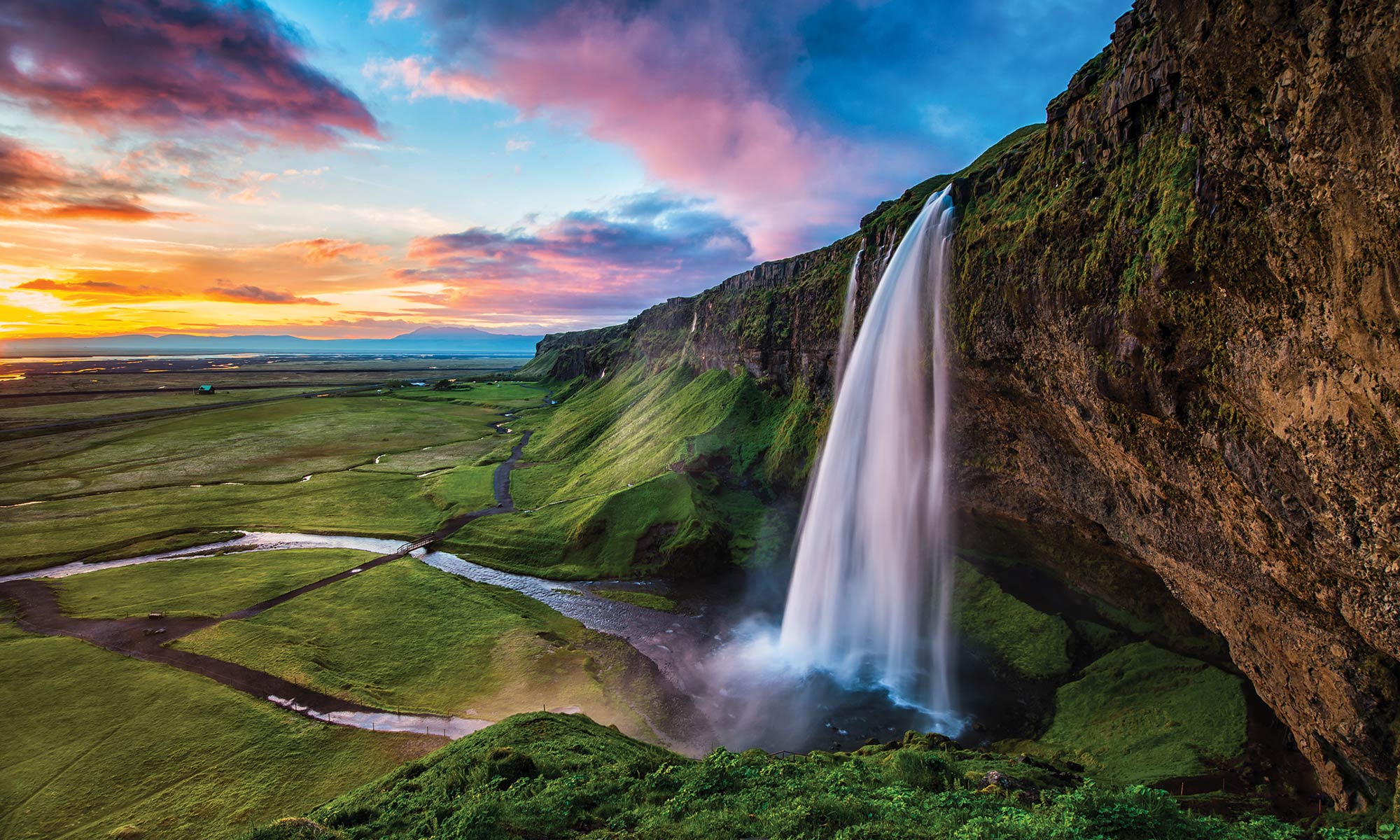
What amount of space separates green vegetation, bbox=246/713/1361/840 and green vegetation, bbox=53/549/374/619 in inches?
1252

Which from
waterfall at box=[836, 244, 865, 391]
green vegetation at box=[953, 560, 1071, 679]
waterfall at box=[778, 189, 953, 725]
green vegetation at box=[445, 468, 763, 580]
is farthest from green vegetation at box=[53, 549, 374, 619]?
green vegetation at box=[953, 560, 1071, 679]

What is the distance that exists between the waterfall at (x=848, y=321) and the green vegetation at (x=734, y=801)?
33.9m

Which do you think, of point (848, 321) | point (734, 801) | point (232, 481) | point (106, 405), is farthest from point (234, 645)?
point (106, 405)

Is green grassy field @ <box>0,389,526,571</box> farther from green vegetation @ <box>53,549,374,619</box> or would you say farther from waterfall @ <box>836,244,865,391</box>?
waterfall @ <box>836,244,865,391</box>

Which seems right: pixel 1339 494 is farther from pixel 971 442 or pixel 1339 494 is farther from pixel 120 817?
pixel 120 817

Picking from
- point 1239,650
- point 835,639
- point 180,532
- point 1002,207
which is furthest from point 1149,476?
point 180,532

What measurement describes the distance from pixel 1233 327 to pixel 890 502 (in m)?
24.3

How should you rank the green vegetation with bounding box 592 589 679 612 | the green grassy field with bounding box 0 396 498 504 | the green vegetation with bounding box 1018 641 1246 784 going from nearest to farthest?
the green vegetation with bounding box 1018 641 1246 784 → the green vegetation with bounding box 592 589 679 612 → the green grassy field with bounding box 0 396 498 504

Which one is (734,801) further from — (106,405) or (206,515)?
(106,405)

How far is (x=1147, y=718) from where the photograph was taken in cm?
2402

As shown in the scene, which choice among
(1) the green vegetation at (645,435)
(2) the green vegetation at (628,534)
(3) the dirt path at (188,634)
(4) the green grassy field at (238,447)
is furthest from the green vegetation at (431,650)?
(4) the green grassy field at (238,447)

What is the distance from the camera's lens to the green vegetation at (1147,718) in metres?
21.2

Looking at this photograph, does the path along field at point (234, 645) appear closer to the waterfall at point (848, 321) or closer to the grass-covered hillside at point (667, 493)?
the grass-covered hillside at point (667, 493)

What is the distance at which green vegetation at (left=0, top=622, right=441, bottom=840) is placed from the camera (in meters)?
19.4
